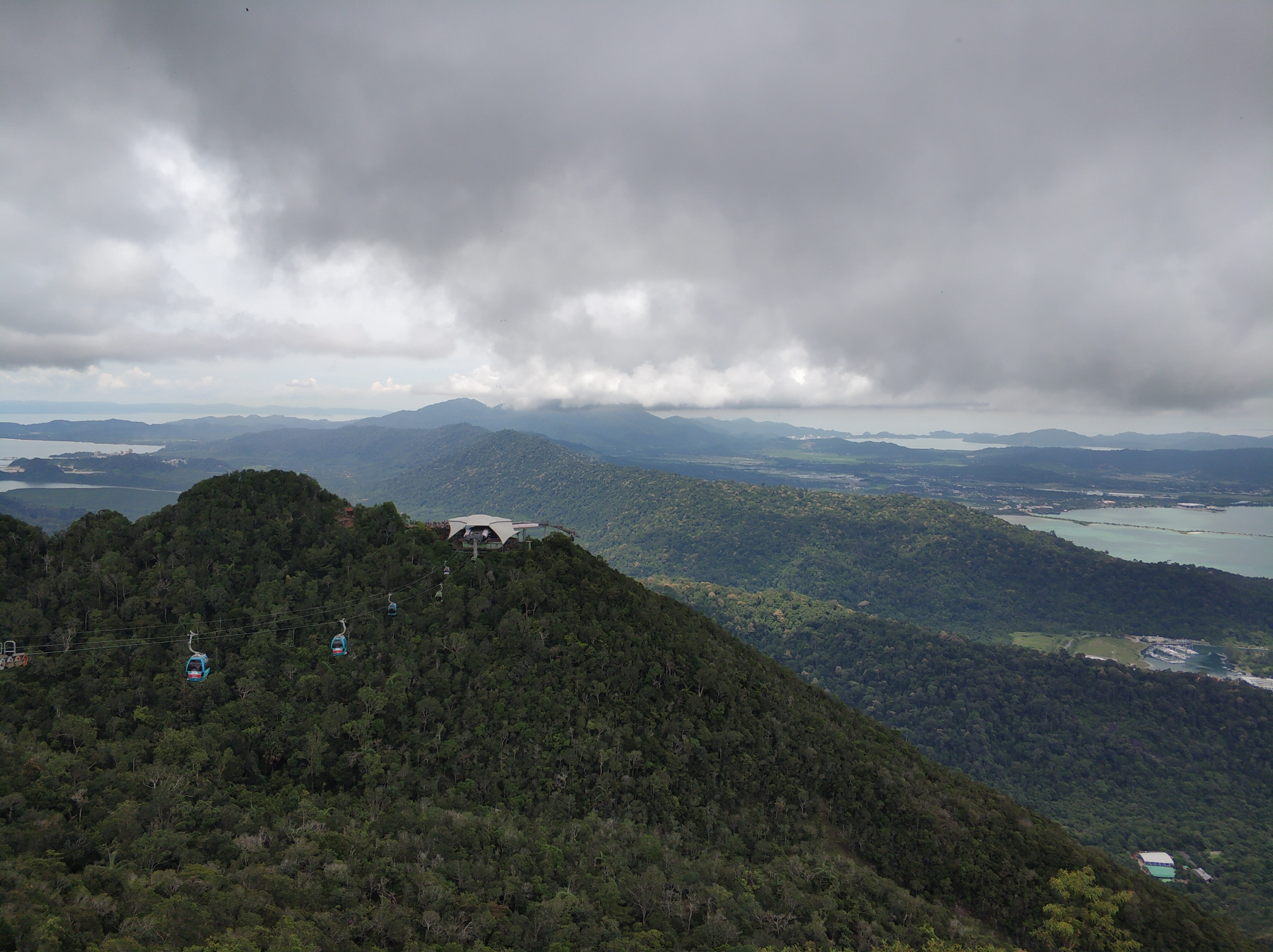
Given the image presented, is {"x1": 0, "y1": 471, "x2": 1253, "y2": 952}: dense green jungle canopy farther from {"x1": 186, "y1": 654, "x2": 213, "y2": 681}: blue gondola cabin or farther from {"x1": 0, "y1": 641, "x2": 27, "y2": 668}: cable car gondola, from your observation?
{"x1": 186, "y1": 654, "x2": 213, "y2": 681}: blue gondola cabin

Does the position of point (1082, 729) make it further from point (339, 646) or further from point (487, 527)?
point (339, 646)

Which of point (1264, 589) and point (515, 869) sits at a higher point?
point (515, 869)

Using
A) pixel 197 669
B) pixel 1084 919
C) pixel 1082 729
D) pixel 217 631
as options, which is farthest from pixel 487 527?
pixel 1082 729

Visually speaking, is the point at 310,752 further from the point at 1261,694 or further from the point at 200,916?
the point at 1261,694

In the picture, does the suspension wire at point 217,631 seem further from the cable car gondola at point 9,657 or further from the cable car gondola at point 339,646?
the cable car gondola at point 339,646

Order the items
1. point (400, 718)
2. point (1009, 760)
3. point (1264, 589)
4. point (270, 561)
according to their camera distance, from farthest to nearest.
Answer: point (1264, 589)
point (1009, 760)
point (270, 561)
point (400, 718)

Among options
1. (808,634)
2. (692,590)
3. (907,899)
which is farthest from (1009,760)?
(907,899)
